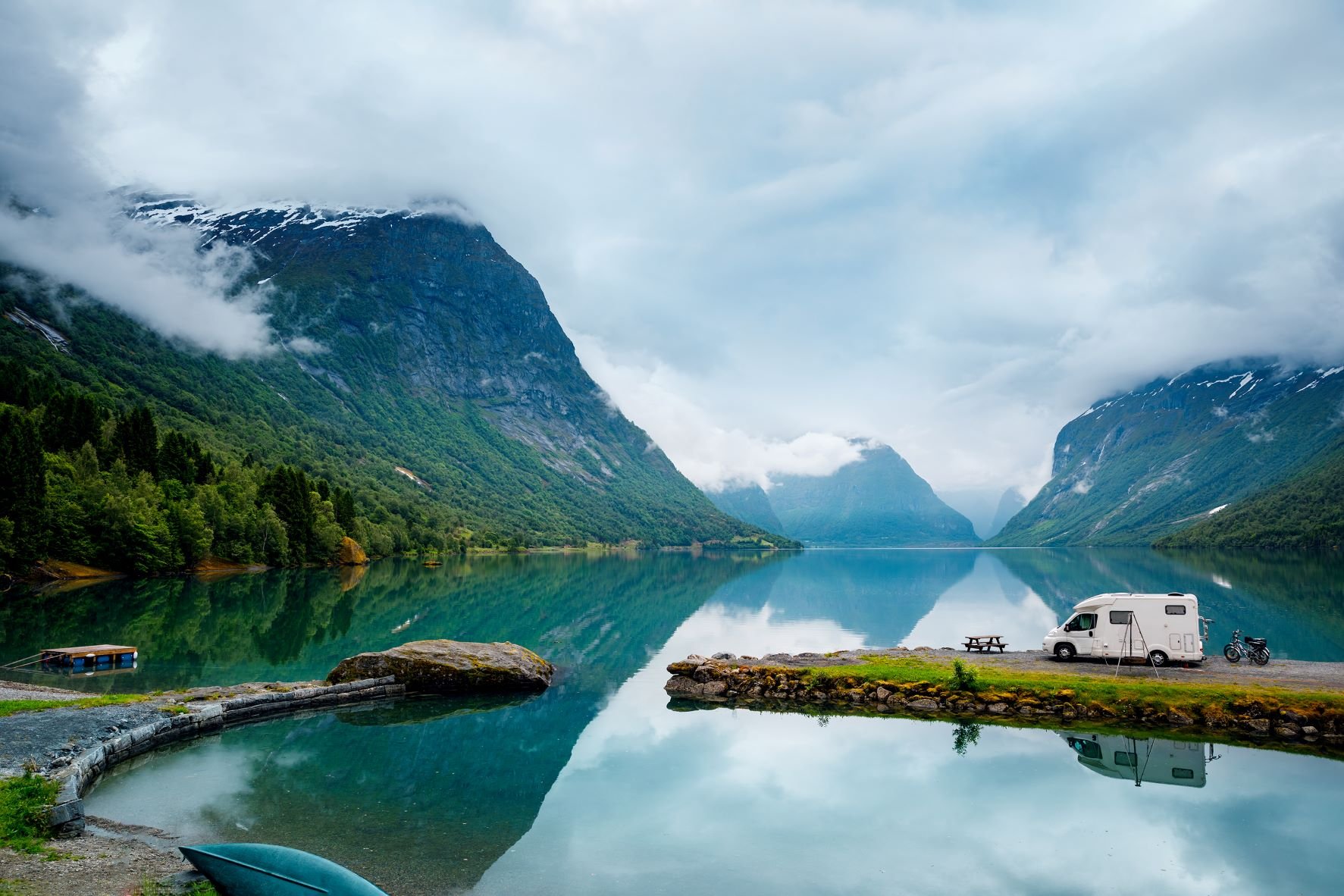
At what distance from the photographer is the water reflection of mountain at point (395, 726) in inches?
569

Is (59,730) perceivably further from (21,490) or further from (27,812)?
(21,490)

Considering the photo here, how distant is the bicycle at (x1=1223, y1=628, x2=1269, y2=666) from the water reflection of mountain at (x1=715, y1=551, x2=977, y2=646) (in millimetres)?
16977

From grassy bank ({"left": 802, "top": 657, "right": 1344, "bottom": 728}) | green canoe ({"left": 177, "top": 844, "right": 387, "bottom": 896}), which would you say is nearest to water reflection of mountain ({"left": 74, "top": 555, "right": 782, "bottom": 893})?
green canoe ({"left": 177, "top": 844, "right": 387, "bottom": 896})

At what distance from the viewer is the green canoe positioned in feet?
27.7

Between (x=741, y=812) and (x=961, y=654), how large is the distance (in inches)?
850

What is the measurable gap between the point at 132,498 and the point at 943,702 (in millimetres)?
84162

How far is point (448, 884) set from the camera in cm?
1223

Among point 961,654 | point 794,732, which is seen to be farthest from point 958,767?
point 961,654

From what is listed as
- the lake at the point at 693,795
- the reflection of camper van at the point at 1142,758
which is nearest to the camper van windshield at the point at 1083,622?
the reflection of camper van at the point at 1142,758

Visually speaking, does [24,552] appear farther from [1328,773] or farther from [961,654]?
[1328,773]

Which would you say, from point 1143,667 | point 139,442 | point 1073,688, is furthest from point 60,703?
point 139,442

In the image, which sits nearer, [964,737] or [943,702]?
[964,737]

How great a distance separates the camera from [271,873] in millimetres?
8664

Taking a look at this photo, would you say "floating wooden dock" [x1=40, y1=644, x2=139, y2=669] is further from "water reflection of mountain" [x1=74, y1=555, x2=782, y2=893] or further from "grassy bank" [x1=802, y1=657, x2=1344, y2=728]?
"grassy bank" [x1=802, y1=657, x2=1344, y2=728]
